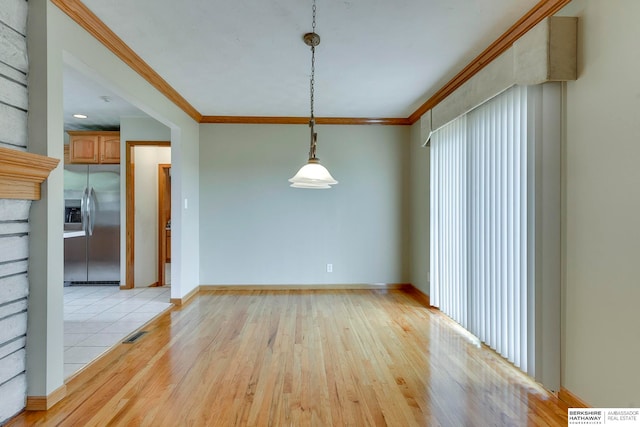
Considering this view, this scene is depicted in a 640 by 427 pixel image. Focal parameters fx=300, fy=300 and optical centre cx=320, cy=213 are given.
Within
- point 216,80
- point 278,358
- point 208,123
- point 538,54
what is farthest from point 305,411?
point 208,123

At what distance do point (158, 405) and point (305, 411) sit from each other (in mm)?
911

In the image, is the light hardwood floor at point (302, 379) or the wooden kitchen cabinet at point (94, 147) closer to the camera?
the light hardwood floor at point (302, 379)

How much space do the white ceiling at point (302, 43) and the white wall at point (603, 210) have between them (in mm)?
642

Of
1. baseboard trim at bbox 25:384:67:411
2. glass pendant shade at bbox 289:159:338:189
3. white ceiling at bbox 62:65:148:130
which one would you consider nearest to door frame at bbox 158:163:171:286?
white ceiling at bbox 62:65:148:130

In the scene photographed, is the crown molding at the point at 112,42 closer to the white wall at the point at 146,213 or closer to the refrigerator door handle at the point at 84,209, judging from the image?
the white wall at the point at 146,213

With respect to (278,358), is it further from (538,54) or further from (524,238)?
(538,54)

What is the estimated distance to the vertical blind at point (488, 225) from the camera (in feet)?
7.02

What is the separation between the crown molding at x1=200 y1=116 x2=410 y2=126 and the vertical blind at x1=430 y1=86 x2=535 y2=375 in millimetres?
1135

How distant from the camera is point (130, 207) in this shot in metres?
4.61

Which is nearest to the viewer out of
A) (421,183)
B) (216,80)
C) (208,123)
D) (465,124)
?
(465,124)

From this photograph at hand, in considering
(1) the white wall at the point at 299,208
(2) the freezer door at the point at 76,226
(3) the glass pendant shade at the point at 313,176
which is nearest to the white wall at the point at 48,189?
(3) the glass pendant shade at the point at 313,176

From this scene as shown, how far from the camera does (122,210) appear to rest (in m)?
4.61

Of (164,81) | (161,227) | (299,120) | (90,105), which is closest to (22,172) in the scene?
(164,81)

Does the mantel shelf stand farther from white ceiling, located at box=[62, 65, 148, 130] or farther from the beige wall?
the beige wall
